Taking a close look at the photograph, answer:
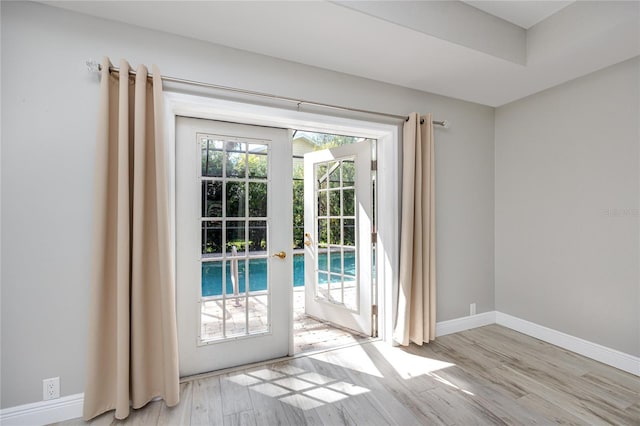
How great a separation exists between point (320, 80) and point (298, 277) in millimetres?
4494

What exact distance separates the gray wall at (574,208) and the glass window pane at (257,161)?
268cm

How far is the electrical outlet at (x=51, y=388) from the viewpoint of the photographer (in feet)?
5.70

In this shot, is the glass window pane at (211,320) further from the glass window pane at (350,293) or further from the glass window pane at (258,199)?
the glass window pane at (350,293)

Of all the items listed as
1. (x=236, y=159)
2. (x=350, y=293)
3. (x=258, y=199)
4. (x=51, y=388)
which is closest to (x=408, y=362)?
(x=350, y=293)

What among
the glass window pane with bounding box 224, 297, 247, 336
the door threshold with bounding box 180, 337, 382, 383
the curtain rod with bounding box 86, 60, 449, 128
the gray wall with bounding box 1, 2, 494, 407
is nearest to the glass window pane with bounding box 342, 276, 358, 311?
the door threshold with bounding box 180, 337, 382, 383

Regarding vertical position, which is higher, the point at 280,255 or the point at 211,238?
the point at 211,238

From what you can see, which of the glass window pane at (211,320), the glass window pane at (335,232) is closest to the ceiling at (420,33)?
the glass window pane at (335,232)

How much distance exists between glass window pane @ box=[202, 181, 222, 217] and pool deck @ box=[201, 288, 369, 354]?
723mm

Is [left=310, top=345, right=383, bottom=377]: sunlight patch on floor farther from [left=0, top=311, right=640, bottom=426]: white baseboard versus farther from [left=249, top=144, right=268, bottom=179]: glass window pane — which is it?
[left=249, top=144, right=268, bottom=179]: glass window pane

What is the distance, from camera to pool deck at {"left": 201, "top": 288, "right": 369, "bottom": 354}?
7.64 ft

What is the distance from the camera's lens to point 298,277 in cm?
618

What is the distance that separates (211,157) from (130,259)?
94 centimetres

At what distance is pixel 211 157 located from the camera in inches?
90.9

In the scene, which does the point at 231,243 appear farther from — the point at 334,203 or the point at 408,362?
the point at 408,362
